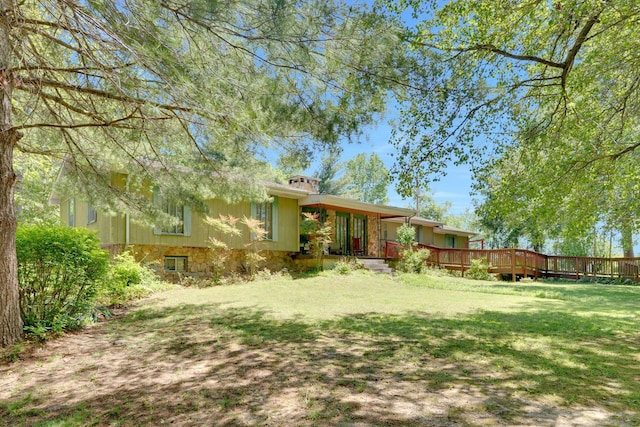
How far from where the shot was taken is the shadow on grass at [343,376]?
2771 mm

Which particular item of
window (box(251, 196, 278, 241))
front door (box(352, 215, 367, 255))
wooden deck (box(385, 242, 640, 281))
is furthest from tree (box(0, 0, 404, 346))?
wooden deck (box(385, 242, 640, 281))

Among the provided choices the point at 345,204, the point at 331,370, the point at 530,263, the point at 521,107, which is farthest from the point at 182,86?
the point at 530,263

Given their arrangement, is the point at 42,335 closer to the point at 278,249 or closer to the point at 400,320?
the point at 400,320

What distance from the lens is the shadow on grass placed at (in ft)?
9.09

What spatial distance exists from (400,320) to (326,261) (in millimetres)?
7994

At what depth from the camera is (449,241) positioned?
88.3 ft

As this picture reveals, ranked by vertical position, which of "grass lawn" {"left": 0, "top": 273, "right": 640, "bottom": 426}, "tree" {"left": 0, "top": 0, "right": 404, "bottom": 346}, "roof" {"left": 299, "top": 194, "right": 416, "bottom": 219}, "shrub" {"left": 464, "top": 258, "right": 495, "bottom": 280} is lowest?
"shrub" {"left": 464, "top": 258, "right": 495, "bottom": 280}

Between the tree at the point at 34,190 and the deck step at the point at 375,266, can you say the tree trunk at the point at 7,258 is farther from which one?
the deck step at the point at 375,266

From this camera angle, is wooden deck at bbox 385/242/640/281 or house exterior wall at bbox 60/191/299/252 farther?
wooden deck at bbox 385/242/640/281

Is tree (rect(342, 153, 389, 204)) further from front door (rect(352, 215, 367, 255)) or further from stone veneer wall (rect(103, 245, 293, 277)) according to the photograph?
stone veneer wall (rect(103, 245, 293, 277))

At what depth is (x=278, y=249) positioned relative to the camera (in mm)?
14297

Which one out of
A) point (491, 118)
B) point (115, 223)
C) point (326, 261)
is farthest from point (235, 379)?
point (326, 261)

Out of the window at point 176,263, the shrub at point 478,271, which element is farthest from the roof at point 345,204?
the window at point 176,263

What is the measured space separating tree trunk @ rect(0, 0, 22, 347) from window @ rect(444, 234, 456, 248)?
81.5ft
